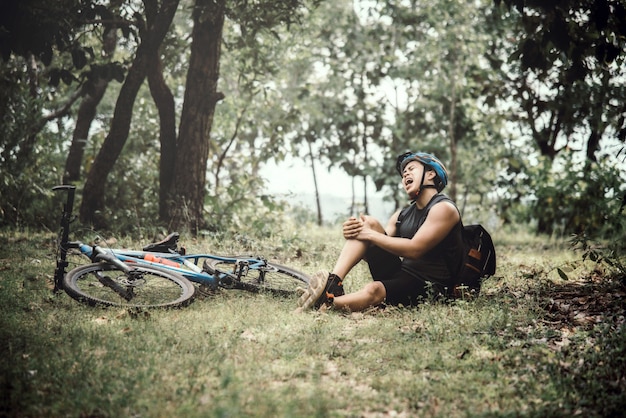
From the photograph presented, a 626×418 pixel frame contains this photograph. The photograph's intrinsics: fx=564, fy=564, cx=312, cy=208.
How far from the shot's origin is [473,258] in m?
5.50

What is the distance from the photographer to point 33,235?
9523 millimetres

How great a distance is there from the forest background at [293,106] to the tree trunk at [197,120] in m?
0.03

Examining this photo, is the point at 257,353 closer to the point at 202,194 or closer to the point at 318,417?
the point at 318,417

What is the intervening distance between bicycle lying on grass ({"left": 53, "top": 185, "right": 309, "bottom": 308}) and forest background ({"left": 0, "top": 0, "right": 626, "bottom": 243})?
3.72 meters

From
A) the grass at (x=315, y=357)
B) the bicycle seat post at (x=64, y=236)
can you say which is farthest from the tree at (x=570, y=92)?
the bicycle seat post at (x=64, y=236)

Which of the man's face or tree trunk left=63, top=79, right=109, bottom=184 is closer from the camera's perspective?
the man's face

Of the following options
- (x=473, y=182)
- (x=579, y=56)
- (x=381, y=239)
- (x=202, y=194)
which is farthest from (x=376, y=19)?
(x=381, y=239)

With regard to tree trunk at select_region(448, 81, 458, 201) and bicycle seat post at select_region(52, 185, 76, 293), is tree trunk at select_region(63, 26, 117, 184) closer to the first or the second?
bicycle seat post at select_region(52, 185, 76, 293)

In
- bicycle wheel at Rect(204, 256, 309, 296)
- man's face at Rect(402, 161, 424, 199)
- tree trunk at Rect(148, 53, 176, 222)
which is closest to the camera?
man's face at Rect(402, 161, 424, 199)

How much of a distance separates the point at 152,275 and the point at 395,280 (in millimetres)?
2488

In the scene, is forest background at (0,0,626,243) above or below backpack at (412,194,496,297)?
above

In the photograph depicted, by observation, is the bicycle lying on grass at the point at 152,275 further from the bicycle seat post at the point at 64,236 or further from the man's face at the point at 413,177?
the man's face at the point at 413,177

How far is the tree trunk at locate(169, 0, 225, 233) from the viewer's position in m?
10.3

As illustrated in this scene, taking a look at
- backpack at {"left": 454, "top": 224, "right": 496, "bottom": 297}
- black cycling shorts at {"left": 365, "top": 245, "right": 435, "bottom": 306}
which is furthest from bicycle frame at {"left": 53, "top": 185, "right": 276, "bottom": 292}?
backpack at {"left": 454, "top": 224, "right": 496, "bottom": 297}
